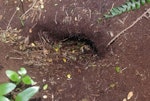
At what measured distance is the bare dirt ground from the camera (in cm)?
237

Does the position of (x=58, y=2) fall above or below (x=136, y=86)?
above

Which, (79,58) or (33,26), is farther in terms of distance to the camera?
(33,26)

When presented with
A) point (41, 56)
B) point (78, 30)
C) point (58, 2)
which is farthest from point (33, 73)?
point (58, 2)

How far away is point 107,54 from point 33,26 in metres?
0.67

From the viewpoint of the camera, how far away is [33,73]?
8.13ft

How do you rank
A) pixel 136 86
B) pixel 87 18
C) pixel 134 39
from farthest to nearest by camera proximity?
pixel 87 18, pixel 134 39, pixel 136 86

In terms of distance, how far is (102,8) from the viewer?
8.82 ft

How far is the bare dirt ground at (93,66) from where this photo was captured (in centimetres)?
237

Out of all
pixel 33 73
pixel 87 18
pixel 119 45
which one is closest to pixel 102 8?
pixel 87 18

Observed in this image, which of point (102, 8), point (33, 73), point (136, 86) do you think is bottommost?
point (136, 86)

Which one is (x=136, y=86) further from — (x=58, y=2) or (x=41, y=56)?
(x=58, y=2)

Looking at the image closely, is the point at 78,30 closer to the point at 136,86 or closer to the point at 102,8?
the point at 102,8

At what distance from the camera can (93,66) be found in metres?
2.52

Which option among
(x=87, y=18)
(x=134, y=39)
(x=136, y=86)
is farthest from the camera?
(x=87, y=18)
